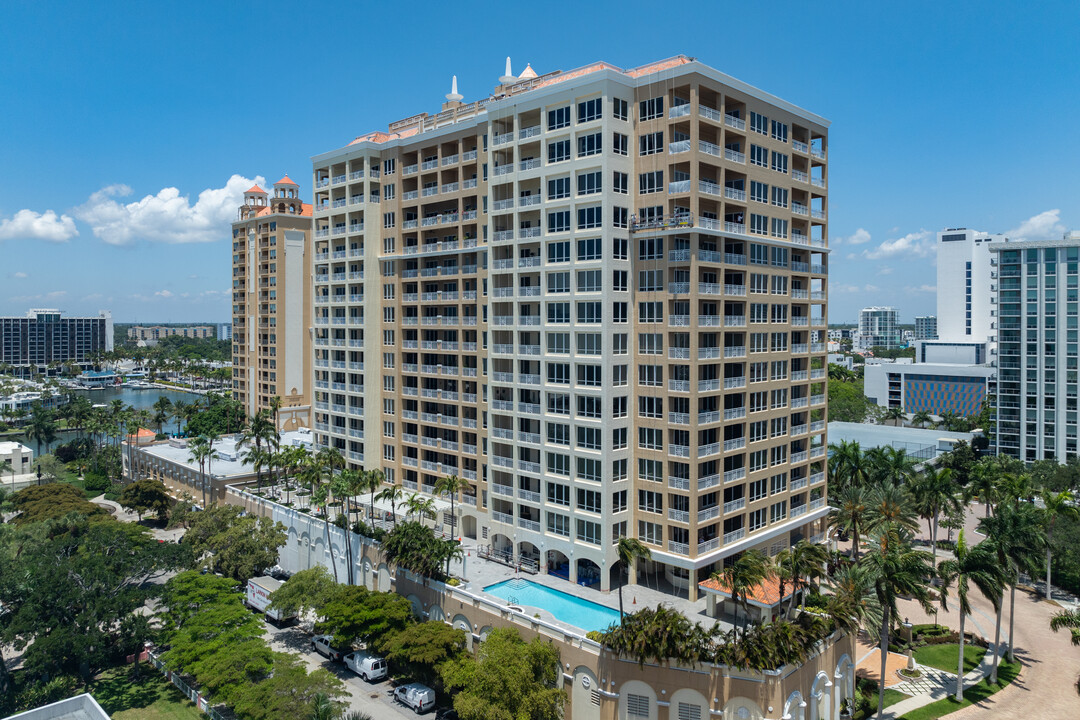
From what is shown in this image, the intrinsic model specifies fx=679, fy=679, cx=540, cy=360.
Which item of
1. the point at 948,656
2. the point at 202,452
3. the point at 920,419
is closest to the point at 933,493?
the point at 948,656

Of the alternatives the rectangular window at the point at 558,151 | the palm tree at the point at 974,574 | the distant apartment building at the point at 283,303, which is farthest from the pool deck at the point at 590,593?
the distant apartment building at the point at 283,303

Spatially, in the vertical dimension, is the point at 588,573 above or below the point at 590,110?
below

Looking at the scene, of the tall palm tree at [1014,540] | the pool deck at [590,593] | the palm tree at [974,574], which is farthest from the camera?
the pool deck at [590,593]

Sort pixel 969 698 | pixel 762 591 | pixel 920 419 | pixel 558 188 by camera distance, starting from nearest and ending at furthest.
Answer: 1. pixel 969 698
2. pixel 762 591
3. pixel 558 188
4. pixel 920 419

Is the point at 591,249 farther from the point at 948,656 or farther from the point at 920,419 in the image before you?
the point at 920,419

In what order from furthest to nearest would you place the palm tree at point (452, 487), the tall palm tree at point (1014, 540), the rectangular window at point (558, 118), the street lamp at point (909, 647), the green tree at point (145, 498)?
the green tree at point (145, 498)
the palm tree at point (452, 487)
the rectangular window at point (558, 118)
the street lamp at point (909, 647)
the tall palm tree at point (1014, 540)

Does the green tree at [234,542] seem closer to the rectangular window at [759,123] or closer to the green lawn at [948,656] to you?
the green lawn at [948,656]

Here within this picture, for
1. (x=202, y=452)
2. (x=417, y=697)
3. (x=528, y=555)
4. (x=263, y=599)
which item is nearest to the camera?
(x=417, y=697)
